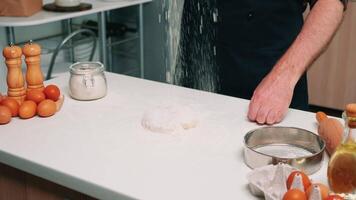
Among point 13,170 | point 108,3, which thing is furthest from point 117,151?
point 108,3

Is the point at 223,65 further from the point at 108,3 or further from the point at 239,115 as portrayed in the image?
the point at 108,3

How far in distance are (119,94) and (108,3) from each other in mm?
2117

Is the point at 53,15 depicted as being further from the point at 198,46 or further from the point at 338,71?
the point at 338,71

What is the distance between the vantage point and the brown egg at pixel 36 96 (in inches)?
55.4

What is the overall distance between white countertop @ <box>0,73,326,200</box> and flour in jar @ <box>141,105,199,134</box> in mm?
18

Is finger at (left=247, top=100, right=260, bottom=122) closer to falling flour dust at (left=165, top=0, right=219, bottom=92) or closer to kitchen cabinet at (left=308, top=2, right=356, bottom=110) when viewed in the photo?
falling flour dust at (left=165, top=0, right=219, bottom=92)

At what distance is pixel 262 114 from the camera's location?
130 centimetres

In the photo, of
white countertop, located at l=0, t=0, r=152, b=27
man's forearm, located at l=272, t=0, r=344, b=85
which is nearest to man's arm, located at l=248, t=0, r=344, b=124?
man's forearm, located at l=272, t=0, r=344, b=85

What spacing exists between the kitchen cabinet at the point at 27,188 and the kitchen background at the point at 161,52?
6.68 ft

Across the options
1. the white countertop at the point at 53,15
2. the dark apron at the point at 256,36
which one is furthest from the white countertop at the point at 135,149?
the white countertop at the point at 53,15

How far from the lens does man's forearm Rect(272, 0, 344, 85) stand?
1.39 metres

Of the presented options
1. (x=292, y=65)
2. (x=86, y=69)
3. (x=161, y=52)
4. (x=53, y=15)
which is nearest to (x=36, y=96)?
(x=86, y=69)

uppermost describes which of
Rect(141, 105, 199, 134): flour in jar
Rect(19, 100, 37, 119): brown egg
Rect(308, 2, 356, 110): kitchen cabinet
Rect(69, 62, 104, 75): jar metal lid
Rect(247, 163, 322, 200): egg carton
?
Rect(247, 163, 322, 200): egg carton

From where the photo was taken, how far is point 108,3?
356 cm
